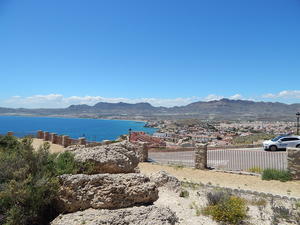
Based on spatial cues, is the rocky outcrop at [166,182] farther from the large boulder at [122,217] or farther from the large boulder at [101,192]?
the large boulder at [122,217]

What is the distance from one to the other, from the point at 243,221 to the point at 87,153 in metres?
5.10

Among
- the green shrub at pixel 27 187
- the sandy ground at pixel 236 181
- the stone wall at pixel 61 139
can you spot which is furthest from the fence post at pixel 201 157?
the green shrub at pixel 27 187

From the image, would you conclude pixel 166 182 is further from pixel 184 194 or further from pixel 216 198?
pixel 216 198

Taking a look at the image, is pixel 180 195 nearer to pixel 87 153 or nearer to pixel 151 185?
pixel 151 185

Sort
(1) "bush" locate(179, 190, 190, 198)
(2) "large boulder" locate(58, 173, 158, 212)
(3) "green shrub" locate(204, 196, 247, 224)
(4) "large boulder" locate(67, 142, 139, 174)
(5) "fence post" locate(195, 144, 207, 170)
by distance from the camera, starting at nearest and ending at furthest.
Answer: (2) "large boulder" locate(58, 173, 158, 212)
(3) "green shrub" locate(204, 196, 247, 224)
(4) "large boulder" locate(67, 142, 139, 174)
(1) "bush" locate(179, 190, 190, 198)
(5) "fence post" locate(195, 144, 207, 170)

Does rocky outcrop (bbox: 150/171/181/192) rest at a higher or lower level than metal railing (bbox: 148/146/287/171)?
higher

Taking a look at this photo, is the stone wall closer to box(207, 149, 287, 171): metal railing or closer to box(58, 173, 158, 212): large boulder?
box(207, 149, 287, 171): metal railing

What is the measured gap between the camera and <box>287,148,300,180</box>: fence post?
14109 mm

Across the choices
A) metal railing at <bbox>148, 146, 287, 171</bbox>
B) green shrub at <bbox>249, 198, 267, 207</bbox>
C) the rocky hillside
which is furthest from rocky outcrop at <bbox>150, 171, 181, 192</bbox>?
metal railing at <bbox>148, 146, 287, 171</bbox>

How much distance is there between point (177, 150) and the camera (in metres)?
26.5

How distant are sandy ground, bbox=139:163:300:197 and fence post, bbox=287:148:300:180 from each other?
1.96ft

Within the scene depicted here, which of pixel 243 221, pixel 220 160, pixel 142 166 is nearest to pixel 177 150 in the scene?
pixel 220 160

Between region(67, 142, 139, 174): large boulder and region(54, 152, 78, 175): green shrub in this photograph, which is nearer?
region(54, 152, 78, 175): green shrub

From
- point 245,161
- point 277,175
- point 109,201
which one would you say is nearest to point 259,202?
point 109,201
